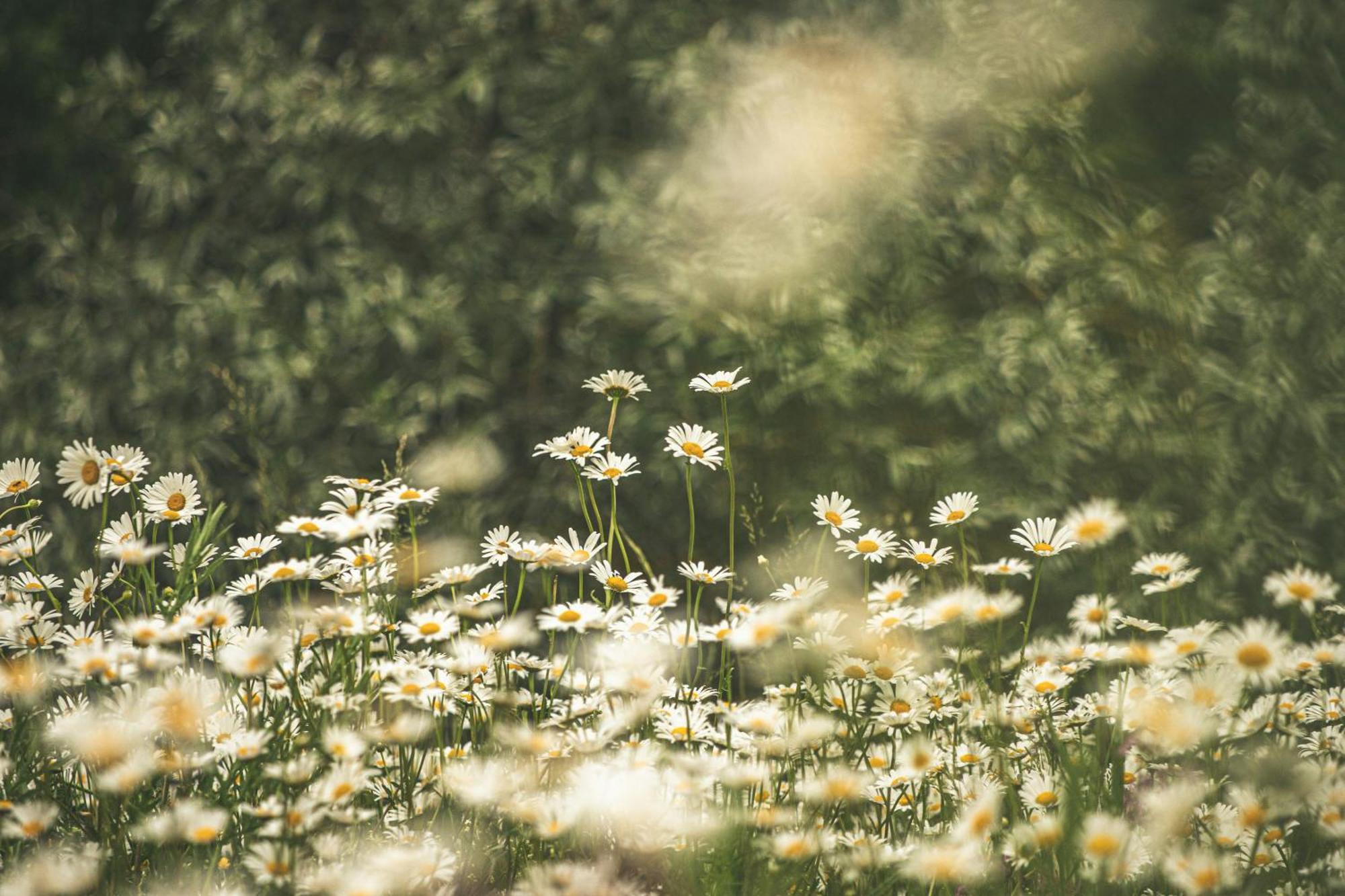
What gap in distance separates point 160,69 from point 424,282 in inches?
44.2

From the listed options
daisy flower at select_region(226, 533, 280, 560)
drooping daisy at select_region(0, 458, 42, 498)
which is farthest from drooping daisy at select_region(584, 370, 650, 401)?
drooping daisy at select_region(0, 458, 42, 498)

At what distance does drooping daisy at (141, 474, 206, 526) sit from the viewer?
1374 millimetres

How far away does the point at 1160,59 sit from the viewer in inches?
125

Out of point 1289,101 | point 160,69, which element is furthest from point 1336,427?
point 160,69

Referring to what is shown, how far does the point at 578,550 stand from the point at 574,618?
20 cm

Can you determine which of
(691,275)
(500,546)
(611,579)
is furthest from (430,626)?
(691,275)

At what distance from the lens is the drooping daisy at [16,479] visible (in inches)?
53.5

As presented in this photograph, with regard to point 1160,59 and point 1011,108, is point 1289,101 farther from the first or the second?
point 1011,108

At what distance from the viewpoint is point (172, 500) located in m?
1.40

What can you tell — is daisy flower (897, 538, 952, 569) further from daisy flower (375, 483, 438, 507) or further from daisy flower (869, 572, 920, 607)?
daisy flower (375, 483, 438, 507)

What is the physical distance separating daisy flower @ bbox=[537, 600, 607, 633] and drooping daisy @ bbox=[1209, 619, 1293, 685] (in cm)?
64

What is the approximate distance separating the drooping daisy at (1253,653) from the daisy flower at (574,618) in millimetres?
636

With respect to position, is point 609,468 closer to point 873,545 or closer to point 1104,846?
point 873,545

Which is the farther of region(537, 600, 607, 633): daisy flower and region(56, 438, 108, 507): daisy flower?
region(56, 438, 108, 507): daisy flower
